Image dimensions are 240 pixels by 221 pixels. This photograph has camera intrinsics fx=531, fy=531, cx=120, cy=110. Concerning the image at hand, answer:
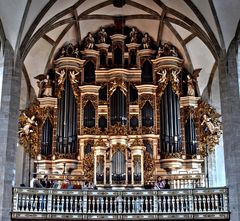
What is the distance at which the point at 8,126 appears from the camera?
861 inches

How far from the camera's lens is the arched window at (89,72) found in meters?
27.3

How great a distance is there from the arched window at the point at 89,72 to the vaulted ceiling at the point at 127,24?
1.68 m

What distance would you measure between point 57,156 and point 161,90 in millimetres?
6207

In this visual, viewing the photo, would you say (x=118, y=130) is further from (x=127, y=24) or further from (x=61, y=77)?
(x=127, y=24)

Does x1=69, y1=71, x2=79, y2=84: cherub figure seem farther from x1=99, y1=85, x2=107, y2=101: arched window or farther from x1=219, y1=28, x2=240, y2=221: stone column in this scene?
x1=219, y1=28, x2=240, y2=221: stone column

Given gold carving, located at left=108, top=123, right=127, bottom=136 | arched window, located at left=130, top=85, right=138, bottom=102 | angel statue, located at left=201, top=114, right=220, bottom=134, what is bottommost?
gold carving, located at left=108, top=123, right=127, bottom=136

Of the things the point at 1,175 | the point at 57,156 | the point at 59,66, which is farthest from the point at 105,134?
the point at 1,175

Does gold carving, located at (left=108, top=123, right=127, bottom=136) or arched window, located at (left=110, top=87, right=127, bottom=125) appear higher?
arched window, located at (left=110, top=87, right=127, bottom=125)

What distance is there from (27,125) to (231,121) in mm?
10095

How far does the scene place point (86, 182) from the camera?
80.4 feet

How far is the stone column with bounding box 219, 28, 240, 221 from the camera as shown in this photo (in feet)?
69.6

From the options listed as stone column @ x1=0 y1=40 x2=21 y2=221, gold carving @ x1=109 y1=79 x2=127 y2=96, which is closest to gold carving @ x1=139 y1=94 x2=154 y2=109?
gold carving @ x1=109 y1=79 x2=127 y2=96

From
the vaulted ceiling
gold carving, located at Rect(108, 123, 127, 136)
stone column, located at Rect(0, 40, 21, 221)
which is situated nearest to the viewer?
stone column, located at Rect(0, 40, 21, 221)

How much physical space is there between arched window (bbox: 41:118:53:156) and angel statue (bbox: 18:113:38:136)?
23.2 inches
